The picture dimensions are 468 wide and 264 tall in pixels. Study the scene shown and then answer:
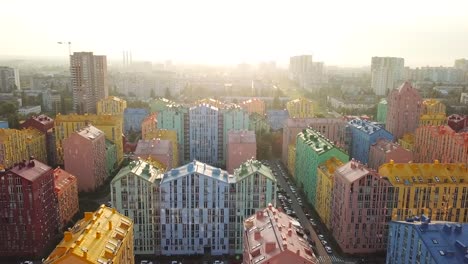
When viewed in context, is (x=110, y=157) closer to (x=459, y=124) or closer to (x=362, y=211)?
(x=362, y=211)

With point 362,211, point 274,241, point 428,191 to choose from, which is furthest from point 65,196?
point 428,191

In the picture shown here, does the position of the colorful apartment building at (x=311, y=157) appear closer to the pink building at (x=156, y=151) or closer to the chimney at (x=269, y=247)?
the pink building at (x=156, y=151)

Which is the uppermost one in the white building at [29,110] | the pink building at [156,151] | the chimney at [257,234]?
the pink building at [156,151]

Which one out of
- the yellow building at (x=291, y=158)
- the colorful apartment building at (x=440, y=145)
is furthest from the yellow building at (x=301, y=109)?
the colorful apartment building at (x=440, y=145)

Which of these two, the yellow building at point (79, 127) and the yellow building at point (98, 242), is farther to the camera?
the yellow building at point (79, 127)

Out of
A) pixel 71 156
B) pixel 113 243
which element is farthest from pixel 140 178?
pixel 71 156

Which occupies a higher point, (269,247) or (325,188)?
(269,247)
